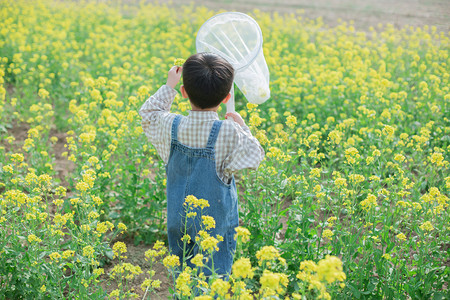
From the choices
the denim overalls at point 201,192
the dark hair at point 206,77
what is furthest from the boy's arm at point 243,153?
the dark hair at point 206,77

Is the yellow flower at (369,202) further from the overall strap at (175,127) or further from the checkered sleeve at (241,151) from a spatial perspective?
the overall strap at (175,127)

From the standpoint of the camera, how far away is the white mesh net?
2939 millimetres

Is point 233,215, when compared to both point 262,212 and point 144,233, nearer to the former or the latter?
point 262,212

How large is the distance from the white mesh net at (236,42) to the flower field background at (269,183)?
62 cm

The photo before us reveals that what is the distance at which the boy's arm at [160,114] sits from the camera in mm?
2699

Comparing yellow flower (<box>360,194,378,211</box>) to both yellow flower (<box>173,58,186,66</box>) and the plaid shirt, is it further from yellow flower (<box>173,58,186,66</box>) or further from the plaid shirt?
yellow flower (<box>173,58,186,66</box>)

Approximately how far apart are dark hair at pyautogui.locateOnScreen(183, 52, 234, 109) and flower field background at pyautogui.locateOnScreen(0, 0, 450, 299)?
812 millimetres

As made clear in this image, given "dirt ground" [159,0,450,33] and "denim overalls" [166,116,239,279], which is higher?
"dirt ground" [159,0,450,33]

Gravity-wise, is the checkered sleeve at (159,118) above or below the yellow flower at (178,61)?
below

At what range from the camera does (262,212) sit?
369cm

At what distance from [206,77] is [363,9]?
42.7 feet

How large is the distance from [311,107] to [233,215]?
3245mm

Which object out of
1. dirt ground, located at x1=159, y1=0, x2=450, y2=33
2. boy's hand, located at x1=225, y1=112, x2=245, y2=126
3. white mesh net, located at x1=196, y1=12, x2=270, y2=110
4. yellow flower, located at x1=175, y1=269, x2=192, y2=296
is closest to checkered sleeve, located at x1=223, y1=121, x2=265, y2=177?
boy's hand, located at x1=225, y1=112, x2=245, y2=126

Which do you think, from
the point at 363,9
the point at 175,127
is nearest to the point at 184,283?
the point at 175,127
